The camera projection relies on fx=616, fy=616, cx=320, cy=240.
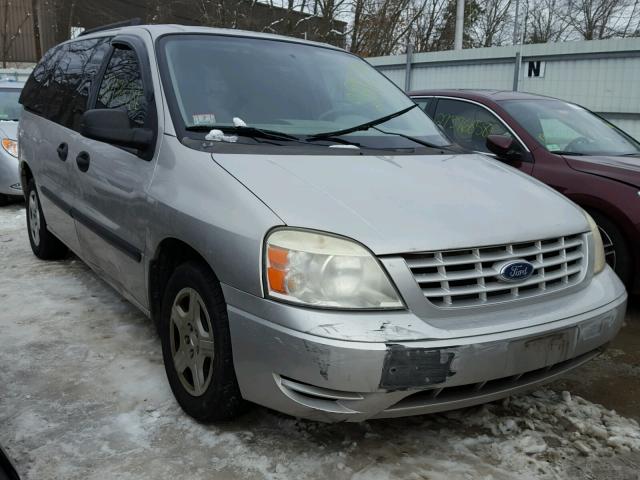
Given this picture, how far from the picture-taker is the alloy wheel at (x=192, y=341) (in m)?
2.48

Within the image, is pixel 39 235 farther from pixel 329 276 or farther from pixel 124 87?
pixel 329 276

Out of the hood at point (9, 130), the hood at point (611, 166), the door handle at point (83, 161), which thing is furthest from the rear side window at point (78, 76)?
the hood at point (9, 130)

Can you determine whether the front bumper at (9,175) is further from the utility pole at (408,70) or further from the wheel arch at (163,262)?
the utility pole at (408,70)

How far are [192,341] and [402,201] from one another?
3.44ft

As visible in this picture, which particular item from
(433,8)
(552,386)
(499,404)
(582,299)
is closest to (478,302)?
(582,299)

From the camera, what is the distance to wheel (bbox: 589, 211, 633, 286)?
160 inches

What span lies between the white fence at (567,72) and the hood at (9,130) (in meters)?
7.62

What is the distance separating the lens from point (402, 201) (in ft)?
7.89

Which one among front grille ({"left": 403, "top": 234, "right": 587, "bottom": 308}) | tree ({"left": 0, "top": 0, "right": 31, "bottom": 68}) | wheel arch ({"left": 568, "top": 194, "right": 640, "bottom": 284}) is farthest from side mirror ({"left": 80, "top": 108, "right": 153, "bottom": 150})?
tree ({"left": 0, "top": 0, "right": 31, "bottom": 68})

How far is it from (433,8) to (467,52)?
14.6 meters

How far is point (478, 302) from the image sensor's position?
2.22 metres

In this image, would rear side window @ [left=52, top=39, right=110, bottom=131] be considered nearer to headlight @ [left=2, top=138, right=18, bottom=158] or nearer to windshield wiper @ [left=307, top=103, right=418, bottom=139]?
windshield wiper @ [left=307, top=103, right=418, bottom=139]

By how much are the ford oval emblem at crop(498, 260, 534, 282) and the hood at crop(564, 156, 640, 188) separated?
7.27 feet

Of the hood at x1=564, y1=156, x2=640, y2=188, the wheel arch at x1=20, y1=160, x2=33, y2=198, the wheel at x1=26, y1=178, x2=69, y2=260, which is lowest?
the wheel at x1=26, y1=178, x2=69, y2=260
